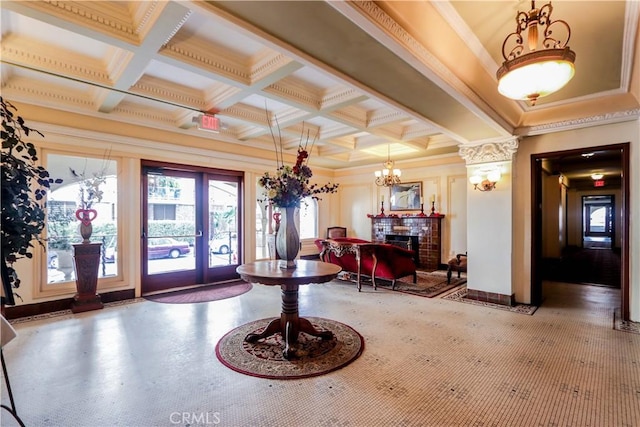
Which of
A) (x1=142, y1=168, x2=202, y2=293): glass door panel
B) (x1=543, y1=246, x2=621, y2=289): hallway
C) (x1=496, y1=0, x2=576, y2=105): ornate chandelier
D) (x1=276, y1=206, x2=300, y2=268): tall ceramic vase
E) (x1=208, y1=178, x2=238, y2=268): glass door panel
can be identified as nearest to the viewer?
(x1=496, y1=0, x2=576, y2=105): ornate chandelier

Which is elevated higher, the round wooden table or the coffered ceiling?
the coffered ceiling

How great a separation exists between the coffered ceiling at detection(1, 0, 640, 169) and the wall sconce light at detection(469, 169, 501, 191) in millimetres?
566

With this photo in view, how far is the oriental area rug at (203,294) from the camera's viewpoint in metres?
4.61

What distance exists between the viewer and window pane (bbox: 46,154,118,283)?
13.5 ft

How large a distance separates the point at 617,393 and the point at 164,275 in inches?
228

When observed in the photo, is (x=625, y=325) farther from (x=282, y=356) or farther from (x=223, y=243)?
(x=223, y=243)

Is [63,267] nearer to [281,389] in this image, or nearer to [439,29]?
[281,389]

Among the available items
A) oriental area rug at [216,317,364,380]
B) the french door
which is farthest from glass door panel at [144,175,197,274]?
oriental area rug at [216,317,364,380]

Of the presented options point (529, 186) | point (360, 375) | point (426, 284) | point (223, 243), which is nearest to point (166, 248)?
point (223, 243)

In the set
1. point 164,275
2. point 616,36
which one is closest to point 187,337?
point 164,275

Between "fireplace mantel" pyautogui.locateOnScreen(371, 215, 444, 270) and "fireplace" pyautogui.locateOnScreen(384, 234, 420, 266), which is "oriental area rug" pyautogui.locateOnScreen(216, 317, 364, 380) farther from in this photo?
"fireplace" pyautogui.locateOnScreen(384, 234, 420, 266)

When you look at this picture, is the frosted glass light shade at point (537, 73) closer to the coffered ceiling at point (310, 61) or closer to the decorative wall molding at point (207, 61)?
the coffered ceiling at point (310, 61)

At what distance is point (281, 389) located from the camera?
2252mm

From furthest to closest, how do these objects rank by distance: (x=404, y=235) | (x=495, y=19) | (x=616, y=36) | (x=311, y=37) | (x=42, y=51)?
1. (x=404, y=235)
2. (x=42, y=51)
3. (x=616, y=36)
4. (x=495, y=19)
5. (x=311, y=37)
